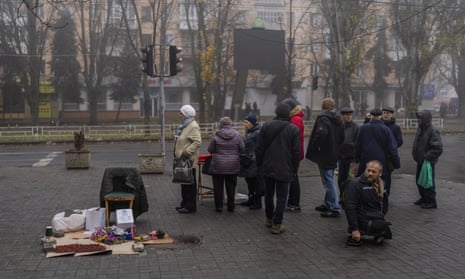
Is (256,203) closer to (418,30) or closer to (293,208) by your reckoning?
(293,208)

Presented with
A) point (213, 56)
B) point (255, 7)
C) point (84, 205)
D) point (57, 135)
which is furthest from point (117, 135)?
point (255, 7)

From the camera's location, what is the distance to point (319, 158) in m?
8.49

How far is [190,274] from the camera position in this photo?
5617mm

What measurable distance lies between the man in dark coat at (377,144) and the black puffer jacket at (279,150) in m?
1.65

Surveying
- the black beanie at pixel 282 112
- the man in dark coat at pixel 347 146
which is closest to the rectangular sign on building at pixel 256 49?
the man in dark coat at pixel 347 146

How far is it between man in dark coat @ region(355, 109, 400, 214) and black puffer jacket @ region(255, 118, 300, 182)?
5.40ft

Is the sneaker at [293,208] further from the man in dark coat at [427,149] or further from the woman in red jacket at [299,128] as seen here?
the man in dark coat at [427,149]

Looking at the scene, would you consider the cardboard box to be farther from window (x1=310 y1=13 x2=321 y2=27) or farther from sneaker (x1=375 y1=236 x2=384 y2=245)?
window (x1=310 y1=13 x2=321 y2=27)

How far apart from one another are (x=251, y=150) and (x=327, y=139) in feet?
4.65

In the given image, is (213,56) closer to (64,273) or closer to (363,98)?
(64,273)

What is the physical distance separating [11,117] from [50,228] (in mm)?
46745

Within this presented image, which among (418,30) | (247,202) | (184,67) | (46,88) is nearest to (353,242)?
(247,202)

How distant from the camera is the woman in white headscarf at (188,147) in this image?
346 inches

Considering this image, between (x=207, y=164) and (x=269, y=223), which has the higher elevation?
(x=207, y=164)
